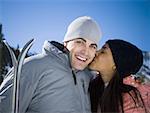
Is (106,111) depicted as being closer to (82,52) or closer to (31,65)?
(82,52)

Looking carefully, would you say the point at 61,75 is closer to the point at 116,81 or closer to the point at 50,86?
the point at 50,86

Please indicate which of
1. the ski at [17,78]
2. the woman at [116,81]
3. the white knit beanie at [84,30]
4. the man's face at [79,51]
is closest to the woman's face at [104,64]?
the woman at [116,81]

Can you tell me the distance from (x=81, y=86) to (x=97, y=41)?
35 centimetres

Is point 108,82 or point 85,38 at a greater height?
point 85,38

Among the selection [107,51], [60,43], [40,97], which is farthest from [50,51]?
[107,51]

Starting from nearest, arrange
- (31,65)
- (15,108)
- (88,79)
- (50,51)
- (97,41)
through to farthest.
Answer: (15,108) → (31,65) → (50,51) → (97,41) → (88,79)

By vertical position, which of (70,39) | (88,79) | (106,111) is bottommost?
(106,111)

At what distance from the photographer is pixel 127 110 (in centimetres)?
243

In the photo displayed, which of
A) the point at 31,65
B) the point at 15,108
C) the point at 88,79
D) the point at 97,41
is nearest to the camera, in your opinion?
the point at 15,108

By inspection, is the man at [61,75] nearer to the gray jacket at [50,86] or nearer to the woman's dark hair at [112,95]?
the gray jacket at [50,86]

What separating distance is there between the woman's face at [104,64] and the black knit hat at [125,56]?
5 centimetres

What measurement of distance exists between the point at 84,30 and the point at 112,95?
587 mm

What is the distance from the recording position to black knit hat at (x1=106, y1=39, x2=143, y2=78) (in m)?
2.60

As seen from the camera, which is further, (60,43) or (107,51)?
(107,51)
